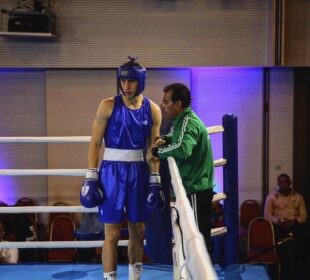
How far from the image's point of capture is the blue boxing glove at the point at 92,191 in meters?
2.52

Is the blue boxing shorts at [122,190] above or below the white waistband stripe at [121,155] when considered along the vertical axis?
below

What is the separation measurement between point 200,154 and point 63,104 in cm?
397

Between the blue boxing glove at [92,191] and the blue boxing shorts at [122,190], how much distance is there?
3 centimetres

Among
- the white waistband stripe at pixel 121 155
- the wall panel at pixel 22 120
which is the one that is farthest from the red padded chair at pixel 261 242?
the white waistband stripe at pixel 121 155

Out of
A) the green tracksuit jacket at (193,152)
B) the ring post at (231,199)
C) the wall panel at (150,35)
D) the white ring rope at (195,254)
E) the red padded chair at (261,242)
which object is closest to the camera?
the white ring rope at (195,254)

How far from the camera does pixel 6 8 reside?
613 centimetres

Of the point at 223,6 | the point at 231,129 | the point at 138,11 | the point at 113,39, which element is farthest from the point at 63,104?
the point at 231,129

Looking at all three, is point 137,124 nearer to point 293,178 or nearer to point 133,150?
point 133,150

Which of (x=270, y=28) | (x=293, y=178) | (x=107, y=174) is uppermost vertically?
(x=270, y=28)

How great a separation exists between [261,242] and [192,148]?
141 inches

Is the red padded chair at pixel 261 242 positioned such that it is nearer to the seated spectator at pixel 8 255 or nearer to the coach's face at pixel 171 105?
the seated spectator at pixel 8 255

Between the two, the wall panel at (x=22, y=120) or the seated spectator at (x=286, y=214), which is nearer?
the seated spectator at (x=286, y=214)

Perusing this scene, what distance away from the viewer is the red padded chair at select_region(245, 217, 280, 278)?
217 inches

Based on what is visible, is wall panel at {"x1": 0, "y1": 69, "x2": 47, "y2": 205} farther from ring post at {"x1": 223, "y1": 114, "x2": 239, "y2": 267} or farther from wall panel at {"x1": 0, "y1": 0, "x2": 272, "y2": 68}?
ring post at {"x1": 223, "y1": 114, "x2": 239, "y2": 267}
